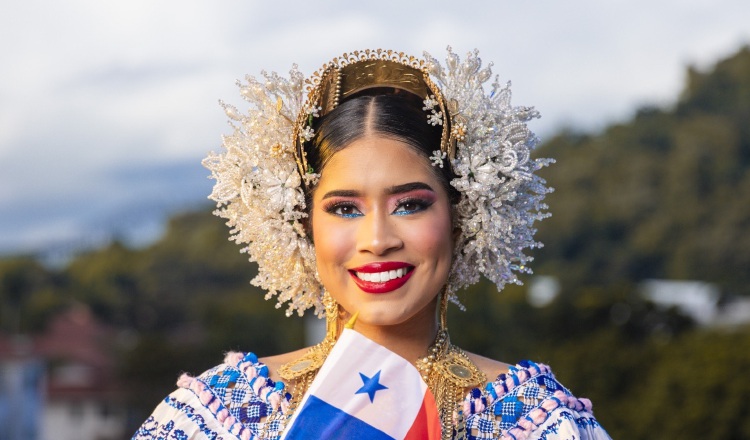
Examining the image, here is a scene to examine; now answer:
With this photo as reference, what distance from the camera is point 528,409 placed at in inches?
188

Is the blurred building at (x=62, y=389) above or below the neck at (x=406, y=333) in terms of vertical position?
above

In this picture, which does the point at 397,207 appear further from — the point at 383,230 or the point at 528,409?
the point at 528,409

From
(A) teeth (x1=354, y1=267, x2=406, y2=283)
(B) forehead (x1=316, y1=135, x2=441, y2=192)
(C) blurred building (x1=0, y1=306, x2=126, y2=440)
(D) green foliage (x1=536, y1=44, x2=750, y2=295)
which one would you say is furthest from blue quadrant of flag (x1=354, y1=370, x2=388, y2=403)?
(C) blurred building (x1=0, y1=306, x2=126, y2=440)

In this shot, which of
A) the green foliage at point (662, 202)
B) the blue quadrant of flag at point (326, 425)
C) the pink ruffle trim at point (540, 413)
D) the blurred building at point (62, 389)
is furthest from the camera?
the blurred building at point (62, 389)

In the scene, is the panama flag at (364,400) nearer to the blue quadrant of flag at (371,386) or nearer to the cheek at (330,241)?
the blue quadrant of flag at (371,386)

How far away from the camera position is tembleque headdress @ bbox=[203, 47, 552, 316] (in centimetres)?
482

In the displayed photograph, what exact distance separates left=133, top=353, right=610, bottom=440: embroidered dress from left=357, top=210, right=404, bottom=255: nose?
60 cm

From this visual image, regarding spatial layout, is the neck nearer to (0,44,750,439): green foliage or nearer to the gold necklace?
the gold necklace

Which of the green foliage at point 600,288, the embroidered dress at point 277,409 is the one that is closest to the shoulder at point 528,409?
the embroidered dress at point 277,409

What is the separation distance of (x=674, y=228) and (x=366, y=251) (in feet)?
247

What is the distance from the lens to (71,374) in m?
85.3

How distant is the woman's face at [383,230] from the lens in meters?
4.60

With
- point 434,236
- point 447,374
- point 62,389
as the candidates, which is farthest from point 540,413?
point 62,389

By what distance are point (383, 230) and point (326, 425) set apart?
77cm
